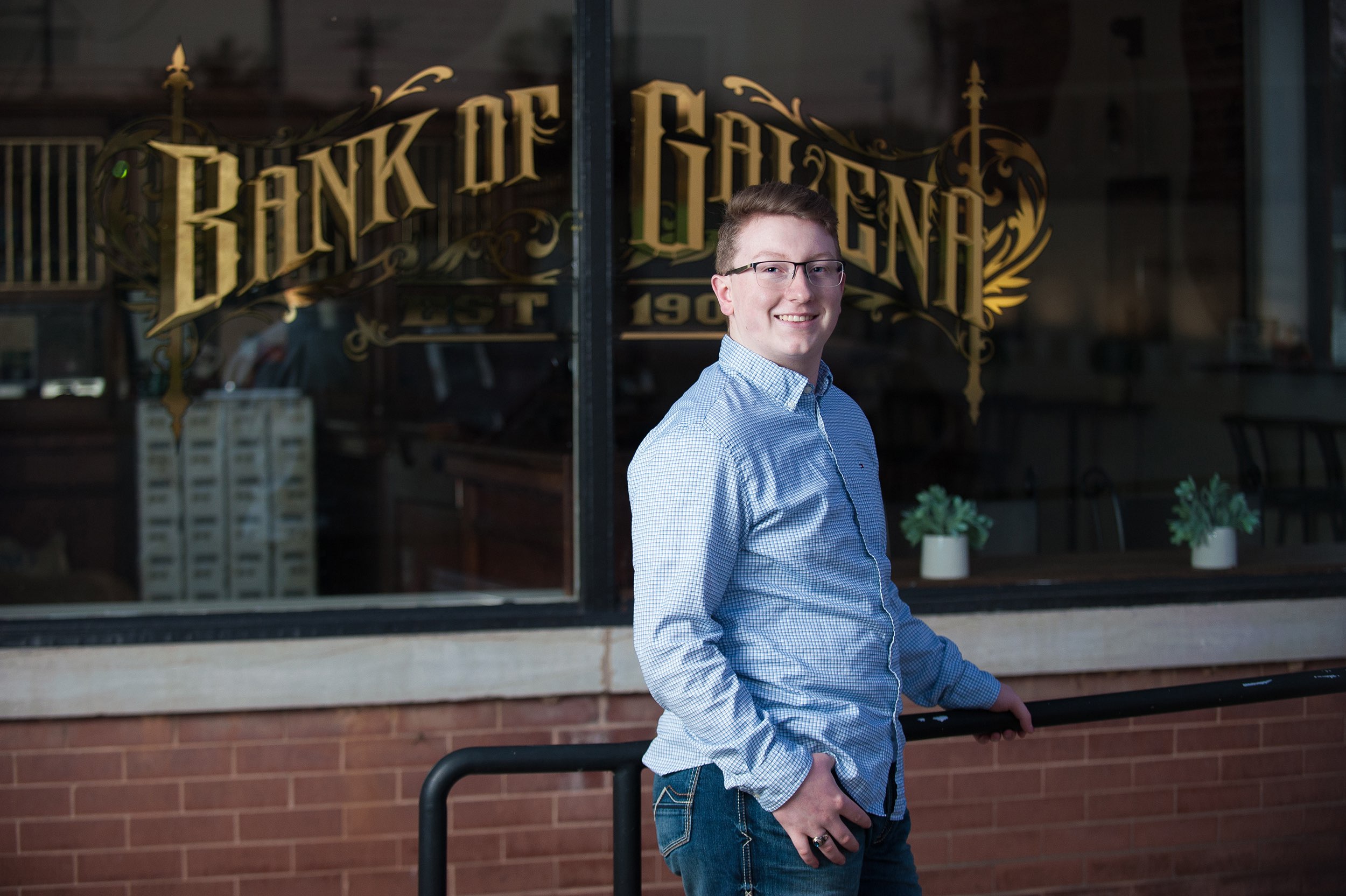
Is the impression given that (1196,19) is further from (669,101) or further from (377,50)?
(377,50)

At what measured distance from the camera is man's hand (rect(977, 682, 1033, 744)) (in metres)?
1.94

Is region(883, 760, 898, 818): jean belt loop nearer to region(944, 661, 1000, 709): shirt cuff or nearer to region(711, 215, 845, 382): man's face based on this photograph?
region(944, 661, 1000, 709): shirt cuff

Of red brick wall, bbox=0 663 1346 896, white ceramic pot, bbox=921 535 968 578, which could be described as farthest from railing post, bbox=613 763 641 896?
white ceramic pot, bbox=921 535 968 578

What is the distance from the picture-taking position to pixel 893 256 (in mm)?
3867

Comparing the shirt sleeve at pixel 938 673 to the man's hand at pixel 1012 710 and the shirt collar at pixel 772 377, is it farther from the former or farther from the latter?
the shirt collar at pixel 772 377

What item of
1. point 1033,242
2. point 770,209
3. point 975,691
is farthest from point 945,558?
point 770,209

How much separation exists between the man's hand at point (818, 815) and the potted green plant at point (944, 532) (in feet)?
7.15

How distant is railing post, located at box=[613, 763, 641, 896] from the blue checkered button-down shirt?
0.06 metres

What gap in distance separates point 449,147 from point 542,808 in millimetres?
1897

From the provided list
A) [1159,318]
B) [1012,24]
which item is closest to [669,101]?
[1012,24]

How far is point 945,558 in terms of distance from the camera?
3.74 meters

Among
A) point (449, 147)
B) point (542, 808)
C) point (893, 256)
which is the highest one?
point (449, 147)

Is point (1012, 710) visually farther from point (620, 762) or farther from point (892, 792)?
point (620, 762)

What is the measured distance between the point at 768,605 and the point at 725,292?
446 mm
